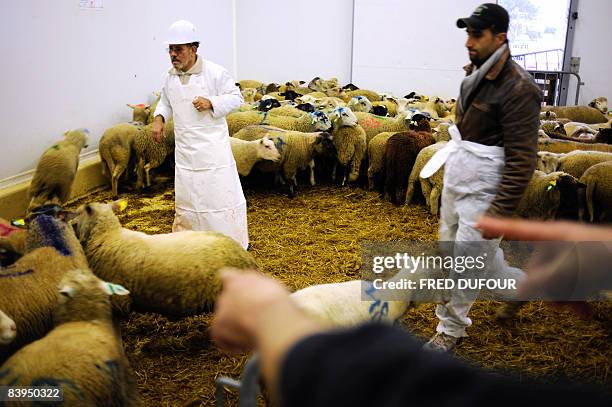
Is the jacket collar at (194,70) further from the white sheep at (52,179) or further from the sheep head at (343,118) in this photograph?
the sheep head at (343,118)

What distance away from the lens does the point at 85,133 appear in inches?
202

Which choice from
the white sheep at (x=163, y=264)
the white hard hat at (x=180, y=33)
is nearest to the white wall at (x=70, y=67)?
the white hard hat at (x=180, y=33)

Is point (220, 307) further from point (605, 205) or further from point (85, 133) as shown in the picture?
point (605, 205)

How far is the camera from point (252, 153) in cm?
659

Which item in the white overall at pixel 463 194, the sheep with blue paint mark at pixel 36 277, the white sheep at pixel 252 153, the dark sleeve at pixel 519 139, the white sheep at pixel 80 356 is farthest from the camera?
the white sheep at pixel 252 153

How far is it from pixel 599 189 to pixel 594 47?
8.06 meters

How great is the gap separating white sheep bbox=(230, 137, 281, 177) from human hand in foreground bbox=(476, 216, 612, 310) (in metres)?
4.40

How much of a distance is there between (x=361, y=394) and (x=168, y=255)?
2.73m

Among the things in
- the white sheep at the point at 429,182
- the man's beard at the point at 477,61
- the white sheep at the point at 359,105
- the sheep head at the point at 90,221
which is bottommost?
the white sheep at the point at 429,182

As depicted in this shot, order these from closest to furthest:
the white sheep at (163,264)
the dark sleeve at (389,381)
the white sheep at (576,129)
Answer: the dark sleeve at (389,381) < the white sheep at (163,264) < the white sheep at (576,129)

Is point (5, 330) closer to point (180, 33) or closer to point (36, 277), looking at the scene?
point (36, 277)

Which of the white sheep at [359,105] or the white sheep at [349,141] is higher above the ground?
the white sheep at [359,105]

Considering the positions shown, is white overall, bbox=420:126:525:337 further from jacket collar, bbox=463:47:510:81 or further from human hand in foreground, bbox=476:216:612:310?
human hand in foreground, bbox=476:216:612:310

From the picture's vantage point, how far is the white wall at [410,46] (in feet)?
40.3
